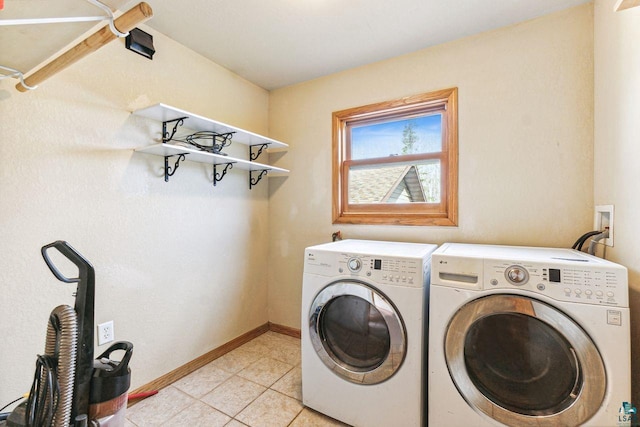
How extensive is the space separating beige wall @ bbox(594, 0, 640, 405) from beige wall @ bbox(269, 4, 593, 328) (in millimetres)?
90

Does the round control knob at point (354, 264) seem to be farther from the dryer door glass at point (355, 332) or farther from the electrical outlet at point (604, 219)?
the electrical outlet at point (604, 219)

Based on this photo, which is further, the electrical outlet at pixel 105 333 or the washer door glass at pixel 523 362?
the electrical outlet at pixel 105 333

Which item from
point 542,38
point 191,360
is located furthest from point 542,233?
point 191,360

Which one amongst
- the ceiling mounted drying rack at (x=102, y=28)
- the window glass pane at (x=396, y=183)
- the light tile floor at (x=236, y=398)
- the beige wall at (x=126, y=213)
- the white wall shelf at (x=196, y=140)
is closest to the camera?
the ceiling mounted drying rack at (x=102, y=28)

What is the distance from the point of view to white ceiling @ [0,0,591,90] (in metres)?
1.56

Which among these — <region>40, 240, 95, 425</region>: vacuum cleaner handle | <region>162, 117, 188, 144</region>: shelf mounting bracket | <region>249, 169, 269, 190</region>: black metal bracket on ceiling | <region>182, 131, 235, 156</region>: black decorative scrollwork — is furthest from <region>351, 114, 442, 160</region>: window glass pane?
<region>40, 240, 95, 425</region>: vacuum cleaner handle

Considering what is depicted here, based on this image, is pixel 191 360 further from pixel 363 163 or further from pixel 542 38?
pixel 542 38

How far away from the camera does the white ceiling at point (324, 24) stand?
1559 mm

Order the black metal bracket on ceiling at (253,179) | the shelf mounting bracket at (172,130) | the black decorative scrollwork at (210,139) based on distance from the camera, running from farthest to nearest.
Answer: the black metal bracket on ceiling at (253,179) → the black decorative scrollwork at (210,139) → the shelf mounting bracket at (172,130)

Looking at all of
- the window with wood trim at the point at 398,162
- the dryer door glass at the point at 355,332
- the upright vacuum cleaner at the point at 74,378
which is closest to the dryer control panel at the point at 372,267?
the dryer door glass at the point at 355,332

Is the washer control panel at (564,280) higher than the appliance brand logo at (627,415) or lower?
higher

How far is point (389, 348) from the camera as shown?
1374 mm

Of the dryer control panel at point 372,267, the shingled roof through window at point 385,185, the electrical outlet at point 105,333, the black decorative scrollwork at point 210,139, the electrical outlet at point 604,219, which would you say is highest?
the black decorative scrollwork at point 210,139

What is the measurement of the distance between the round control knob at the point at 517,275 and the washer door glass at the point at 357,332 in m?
0.51
